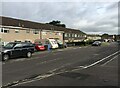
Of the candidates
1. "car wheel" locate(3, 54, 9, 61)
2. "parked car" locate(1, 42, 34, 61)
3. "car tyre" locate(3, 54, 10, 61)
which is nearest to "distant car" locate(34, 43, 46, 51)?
"parked car" locate(1, 42, 34, 61)

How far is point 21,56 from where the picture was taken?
23.0m

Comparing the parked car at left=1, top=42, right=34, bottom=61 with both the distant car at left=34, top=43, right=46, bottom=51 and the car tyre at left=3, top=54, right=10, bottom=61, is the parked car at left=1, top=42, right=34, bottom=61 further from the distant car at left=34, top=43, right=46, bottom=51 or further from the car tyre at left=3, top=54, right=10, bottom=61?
the distant car at left=34, top=43, right=46, bottom=51

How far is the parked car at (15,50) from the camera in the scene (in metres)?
20.2

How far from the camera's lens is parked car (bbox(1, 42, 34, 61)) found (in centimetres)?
2022

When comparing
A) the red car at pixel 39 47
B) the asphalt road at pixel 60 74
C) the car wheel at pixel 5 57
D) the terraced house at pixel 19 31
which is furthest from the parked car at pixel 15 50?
the terraced house at pixel 19 31

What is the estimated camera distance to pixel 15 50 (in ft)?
69.9

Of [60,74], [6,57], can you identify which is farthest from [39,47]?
[60,74]

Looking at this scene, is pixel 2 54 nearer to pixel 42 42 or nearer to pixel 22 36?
pixel 42 42

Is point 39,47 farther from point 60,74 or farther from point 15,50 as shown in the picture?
point 60,74

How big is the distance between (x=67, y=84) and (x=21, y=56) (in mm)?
14676

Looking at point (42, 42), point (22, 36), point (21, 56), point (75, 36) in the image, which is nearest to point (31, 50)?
point (21, 56)

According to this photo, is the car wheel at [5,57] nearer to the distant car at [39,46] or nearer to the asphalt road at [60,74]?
the asphalt road at [60,74]

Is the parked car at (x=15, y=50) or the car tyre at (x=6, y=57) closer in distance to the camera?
the car tyre at (x=6, y=57)

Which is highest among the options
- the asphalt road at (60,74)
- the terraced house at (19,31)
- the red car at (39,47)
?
the terraced house at (19,31)
